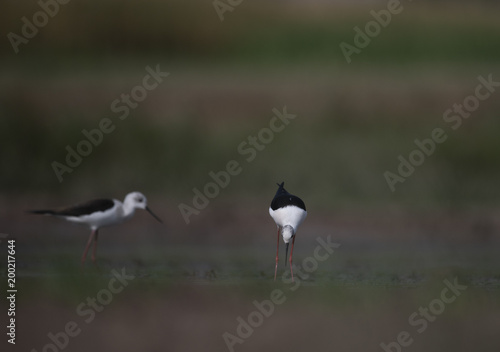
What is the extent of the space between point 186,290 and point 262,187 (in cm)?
596

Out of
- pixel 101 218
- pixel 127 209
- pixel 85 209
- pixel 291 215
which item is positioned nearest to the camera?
pixel 291 215

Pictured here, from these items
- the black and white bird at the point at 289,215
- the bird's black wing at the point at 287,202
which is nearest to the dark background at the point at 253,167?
the black and white bird at the point at 289,215

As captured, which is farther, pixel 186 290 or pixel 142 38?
pixel 142 38

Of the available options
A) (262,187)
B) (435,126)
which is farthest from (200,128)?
(435,126)

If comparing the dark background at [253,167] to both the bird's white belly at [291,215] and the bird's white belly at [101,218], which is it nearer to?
the bird's white belly at [101,218]

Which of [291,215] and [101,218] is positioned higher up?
[101,218]

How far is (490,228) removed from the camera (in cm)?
1753

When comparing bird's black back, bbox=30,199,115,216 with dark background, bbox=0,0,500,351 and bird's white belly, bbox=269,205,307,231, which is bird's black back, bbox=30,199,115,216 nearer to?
dark background, bbox=0,0,500,351

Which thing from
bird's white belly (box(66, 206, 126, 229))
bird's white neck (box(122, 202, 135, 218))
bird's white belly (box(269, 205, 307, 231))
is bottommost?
bird's white belly (box(269, 205, 307, 231))

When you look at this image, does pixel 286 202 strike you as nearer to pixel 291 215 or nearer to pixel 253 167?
pixel 291 215

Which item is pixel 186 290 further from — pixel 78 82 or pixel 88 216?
pixel 78 82

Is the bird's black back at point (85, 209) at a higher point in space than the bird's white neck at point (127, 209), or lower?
lower

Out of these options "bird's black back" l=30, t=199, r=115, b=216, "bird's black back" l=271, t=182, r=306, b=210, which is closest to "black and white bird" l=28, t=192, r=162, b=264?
"bird's black back" l=30, t=199, r=115, b=216

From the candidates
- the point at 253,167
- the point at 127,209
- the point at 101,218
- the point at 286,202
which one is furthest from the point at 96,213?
the point at 253,167
